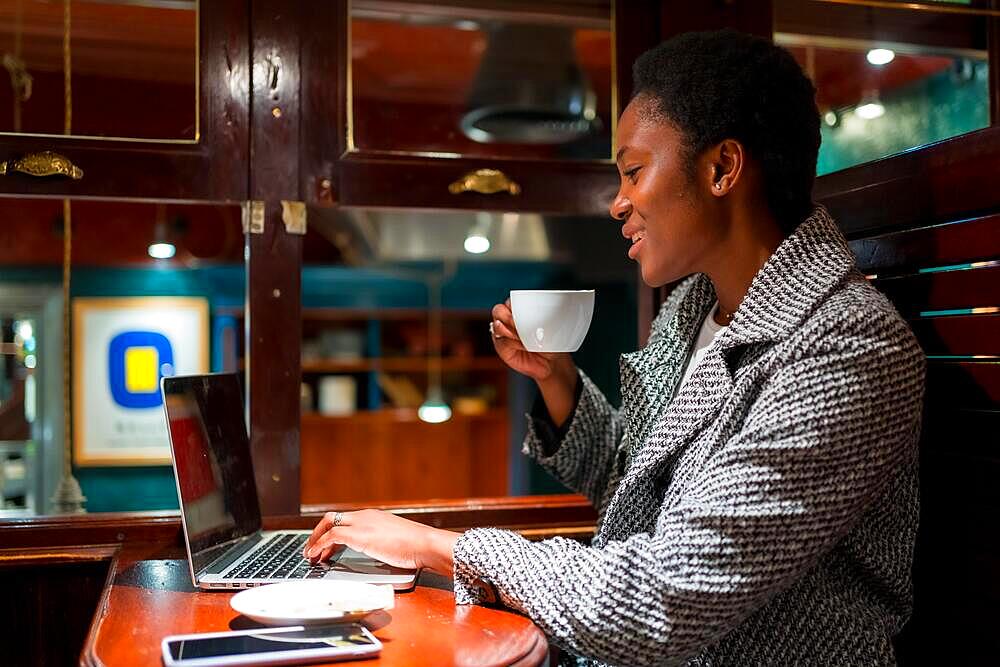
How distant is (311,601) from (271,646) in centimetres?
10

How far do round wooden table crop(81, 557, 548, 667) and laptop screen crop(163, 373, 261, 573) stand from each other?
88mm

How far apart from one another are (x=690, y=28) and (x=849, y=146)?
2.90 feet

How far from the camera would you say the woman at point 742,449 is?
0.98m

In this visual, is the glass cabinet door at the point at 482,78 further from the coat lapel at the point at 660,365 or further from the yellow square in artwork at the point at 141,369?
the yellow square in artwork at the point at 141,369

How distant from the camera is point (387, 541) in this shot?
1164 mm

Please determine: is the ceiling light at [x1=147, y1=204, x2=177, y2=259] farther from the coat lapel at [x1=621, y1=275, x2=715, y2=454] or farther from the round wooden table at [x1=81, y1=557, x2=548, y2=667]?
the round wooden table at [x1=81, y1=557, x2=548, y2=667]

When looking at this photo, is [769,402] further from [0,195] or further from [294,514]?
[0,195]

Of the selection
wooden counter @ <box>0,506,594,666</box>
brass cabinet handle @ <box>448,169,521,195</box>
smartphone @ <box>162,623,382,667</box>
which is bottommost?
wooden counter @ <box>0,506,594,666</box>

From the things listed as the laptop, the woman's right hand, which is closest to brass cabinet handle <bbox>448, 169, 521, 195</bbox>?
the woman's right hand

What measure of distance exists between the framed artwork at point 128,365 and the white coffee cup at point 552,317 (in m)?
4.50

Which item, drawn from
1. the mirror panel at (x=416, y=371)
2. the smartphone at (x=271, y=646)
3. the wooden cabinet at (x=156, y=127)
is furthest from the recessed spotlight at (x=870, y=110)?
the mirror panel at (x=416, y=371)

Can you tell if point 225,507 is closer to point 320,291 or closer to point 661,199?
point 661,199

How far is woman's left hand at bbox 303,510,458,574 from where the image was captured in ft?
3.72

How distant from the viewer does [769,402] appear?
102 cm
